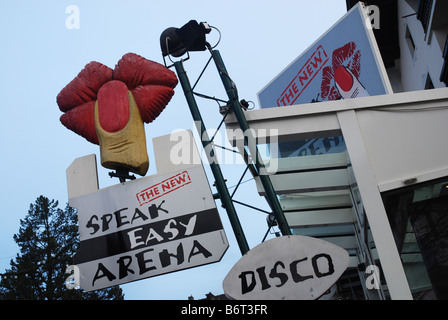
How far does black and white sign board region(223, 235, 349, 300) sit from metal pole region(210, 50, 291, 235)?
4.00 feet

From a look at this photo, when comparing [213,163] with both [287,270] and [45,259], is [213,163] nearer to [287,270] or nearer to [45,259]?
[287,270]

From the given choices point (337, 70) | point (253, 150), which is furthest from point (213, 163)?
point (337, 70)

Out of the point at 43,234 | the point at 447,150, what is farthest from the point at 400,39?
the point at 43,234

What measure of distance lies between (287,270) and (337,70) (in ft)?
27.1

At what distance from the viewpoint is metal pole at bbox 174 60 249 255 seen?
638 centimetres

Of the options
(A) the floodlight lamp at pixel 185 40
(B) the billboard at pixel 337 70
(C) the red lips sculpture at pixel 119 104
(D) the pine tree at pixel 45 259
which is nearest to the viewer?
(C) the red lips sculpture at pixel 119 104

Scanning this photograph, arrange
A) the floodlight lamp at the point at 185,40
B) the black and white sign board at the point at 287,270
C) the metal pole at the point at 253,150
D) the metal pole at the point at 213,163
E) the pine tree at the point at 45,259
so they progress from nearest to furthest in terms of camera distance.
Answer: the black and white sign board at the point at 287,270
the metal pole at the point at 213,163
the metal pole at the point at 253,150
the floodlight lamp at the point at 185,40
the pine tree at the point at 45,259

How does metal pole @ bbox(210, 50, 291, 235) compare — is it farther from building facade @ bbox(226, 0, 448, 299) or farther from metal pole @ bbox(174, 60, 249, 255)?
metal pole @ bbox(174, 60, 249, 255)

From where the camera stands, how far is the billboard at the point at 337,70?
36.5ft

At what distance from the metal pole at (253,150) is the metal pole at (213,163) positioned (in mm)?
558

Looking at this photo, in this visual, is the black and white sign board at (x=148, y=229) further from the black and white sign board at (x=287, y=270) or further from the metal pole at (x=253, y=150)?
the metal pole at (x=253, y=150)

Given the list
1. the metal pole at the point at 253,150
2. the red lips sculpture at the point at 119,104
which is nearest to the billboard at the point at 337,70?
the metal pole at the point at 253,150

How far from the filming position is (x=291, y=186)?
30.7 ft

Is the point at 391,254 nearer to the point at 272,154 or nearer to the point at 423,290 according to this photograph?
the point at 423,290
